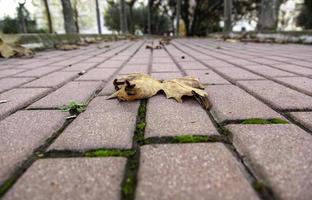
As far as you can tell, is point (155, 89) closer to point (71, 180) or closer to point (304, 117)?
point (304, 117)

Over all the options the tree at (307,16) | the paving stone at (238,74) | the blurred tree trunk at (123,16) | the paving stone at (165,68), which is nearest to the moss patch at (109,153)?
the paving stone at (238,74)

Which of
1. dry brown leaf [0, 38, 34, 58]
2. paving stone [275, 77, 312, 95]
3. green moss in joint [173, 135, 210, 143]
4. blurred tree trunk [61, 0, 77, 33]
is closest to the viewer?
green moss in joint [173, 135, 210, 143]

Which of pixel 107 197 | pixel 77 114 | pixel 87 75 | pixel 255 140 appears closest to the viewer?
pixel 107 197

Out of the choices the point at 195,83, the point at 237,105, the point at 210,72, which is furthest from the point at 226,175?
the point at 210,72

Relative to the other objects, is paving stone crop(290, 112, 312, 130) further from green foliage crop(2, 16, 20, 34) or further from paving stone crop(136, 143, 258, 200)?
green foliage crop(2, 16, 20, 34)

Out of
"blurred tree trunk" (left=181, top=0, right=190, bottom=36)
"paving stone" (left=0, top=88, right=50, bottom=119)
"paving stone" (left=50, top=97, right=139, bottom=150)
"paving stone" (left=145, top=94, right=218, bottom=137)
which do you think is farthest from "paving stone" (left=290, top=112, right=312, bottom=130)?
"blurred tree trunk" (left=181, top=0, right=190, bottom=36)

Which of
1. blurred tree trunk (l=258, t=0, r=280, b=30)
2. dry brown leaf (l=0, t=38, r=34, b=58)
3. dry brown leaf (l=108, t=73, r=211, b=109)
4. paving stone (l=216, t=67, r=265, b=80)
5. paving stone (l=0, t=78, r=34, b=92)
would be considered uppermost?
blurred tree trunk (l=258, t=0, r=280, b=30)

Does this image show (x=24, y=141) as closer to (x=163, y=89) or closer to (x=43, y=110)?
(x=43, y=110)
